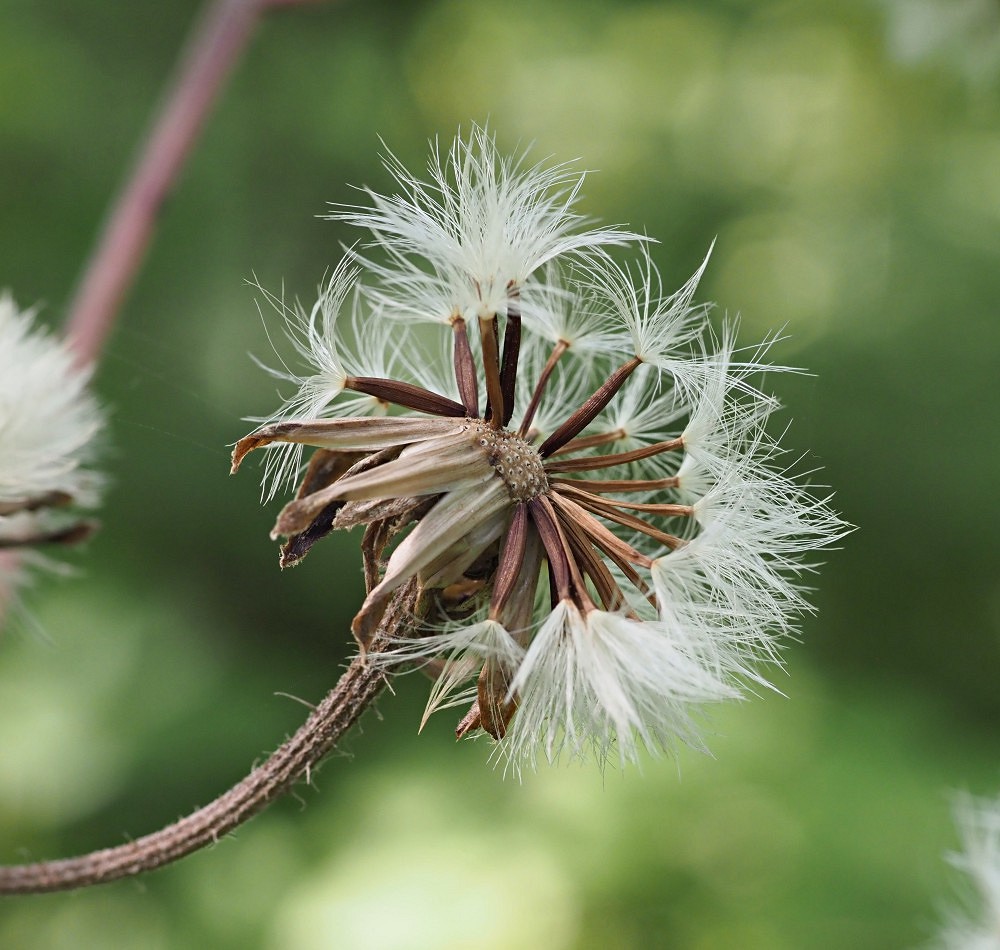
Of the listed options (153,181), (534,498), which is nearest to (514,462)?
(534,498)

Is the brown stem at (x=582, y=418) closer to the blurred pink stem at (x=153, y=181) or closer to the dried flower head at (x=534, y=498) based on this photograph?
the dried flower head at (x=534, y=498)

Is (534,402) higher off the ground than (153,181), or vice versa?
(153,181)

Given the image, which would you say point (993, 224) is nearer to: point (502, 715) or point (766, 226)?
point (766, 226)

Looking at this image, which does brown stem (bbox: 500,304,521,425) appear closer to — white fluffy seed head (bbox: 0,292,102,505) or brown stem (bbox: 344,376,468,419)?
brown stem (bbox: 344,376,468,419)

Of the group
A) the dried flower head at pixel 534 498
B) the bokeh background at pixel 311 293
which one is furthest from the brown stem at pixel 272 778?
the bokeh background at pixel 311 293

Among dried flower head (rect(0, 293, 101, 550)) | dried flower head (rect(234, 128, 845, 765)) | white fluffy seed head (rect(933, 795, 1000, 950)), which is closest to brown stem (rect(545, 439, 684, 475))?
dried flower head (rect(234, 128, 845, 765))

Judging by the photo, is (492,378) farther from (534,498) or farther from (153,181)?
(153,181)

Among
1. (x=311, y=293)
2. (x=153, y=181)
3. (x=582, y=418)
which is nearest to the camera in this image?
(x=582, y=418)
